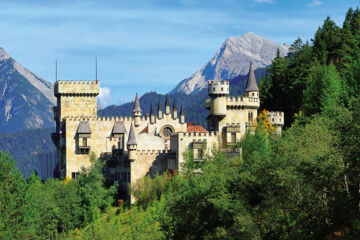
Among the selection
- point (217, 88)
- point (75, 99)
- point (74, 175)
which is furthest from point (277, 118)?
point (75, 99)

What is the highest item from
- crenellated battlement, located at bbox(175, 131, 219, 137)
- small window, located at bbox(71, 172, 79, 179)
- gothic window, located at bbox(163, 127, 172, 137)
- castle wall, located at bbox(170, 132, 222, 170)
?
gothic window, located at bbox(163, 127, 172, 137)

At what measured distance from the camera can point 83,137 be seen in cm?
8900

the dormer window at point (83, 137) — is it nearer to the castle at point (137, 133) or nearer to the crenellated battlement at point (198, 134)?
the castle at point (137, 133)

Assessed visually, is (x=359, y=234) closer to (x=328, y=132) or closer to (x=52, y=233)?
(x=328, y=132)

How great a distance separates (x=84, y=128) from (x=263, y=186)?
45.5 meters

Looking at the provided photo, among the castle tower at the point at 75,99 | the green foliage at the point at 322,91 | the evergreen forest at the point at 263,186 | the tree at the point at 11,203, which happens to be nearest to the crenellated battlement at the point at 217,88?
the evergreen forest at the point at 263,186

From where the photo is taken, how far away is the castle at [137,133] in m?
79.4

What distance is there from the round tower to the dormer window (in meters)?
16.8

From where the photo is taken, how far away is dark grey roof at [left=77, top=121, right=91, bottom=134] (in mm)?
88812

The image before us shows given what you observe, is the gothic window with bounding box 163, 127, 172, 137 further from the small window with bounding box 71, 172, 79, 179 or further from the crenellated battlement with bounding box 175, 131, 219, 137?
the crenellated battlement with bounding box 175, 131, 219, 137

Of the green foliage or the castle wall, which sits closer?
the green foliage

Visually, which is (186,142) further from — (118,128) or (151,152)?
(118,128)

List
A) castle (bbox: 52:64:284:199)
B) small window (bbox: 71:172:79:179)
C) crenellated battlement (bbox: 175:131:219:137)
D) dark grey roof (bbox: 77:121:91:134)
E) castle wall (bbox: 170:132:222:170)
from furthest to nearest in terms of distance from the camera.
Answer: small window (bbox: 71:172:79:179)
dark grey roof (bbox: 77:121:91:134)
castle (bbox: 52:64:284:199)
crenellated battlement (bbox: 175:131:219:137)
castle wall (bbox: 170:132:222:170)

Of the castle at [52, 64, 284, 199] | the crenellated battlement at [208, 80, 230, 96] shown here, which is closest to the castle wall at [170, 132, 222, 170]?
the castle at [52, 64, 284, 199]
